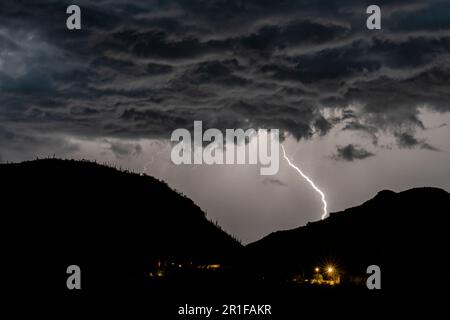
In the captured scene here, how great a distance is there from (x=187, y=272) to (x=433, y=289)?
19.2m

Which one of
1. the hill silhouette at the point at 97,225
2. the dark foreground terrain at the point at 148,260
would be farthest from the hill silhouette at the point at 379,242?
the hill silhouette at the point at 97,225

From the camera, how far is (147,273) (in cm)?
4553

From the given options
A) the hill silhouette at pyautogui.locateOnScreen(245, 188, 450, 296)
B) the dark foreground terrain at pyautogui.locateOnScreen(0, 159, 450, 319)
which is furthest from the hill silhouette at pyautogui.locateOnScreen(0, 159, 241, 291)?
the hill silhouette at pyautogui.locateOnScreen(245, 188, 450, 296)

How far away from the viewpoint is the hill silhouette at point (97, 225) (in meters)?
45.5

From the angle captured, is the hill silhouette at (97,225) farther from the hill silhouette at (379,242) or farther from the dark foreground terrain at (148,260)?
the hill silhouette at (379,242)

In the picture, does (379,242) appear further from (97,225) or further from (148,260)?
(97,225)

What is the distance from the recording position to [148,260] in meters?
47.5

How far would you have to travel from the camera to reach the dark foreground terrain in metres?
40.4

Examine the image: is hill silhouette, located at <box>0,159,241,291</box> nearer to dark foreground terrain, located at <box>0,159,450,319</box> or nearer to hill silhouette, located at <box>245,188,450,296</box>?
dark foreground terrain, located at <box>0,159,450,319</box>

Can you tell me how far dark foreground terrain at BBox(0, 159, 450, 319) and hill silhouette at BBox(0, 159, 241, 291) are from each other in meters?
0.10

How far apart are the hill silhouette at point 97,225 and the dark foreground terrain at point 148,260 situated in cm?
Answer: 10

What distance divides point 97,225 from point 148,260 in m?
6.89

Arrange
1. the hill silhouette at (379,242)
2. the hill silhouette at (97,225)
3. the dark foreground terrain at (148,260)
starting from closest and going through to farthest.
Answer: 1. the dark foreground terrain at (148,260)
2. the hill silhouette at (97,225)
3. the hill silhouette at (379,242)
